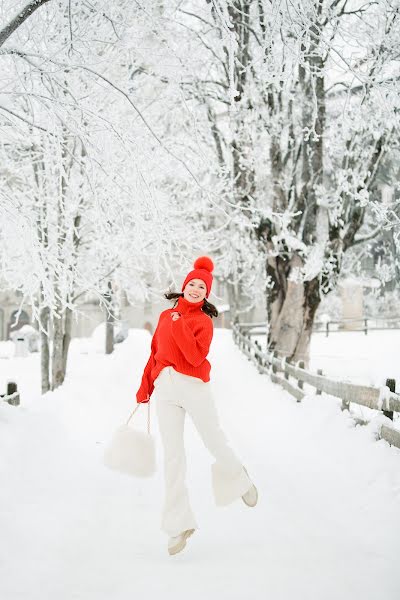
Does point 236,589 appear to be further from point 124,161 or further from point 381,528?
point 124,161

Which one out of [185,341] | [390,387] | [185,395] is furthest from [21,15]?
[390,387]

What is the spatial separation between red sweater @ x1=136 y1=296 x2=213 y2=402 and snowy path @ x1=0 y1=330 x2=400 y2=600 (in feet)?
4.01

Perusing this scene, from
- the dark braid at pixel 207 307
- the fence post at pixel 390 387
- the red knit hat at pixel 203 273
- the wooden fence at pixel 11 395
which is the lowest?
the wooden fence at pixel 11 395

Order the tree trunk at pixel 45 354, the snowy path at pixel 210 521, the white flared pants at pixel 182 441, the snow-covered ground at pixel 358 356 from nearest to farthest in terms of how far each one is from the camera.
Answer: the snowy path at pixel 210 521, the white flared pants at pixel 182 441, the tree trunk at pixel 45 354, the snow-covered ground at pixel 358 356

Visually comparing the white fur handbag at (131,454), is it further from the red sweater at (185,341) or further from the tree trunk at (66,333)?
the tree trunk at (66,333)

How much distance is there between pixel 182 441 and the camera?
3959mm

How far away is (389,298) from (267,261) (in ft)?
81.1

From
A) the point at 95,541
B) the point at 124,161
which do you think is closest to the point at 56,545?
the point at 95,541

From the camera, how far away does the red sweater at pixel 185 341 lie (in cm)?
384

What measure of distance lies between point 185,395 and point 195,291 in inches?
29.9

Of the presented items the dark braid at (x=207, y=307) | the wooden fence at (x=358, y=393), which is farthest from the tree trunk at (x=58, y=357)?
the dark braid at (x=207, y=307)

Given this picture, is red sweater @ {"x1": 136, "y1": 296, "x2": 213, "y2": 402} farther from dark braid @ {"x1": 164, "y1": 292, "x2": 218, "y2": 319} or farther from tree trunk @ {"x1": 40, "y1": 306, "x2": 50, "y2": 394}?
tree trunk @ {"x1": 40, "y1": 306, "x2": 50, "y2": 394}

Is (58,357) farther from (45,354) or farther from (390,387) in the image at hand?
(390,387)

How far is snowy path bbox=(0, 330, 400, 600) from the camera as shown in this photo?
3.13m
